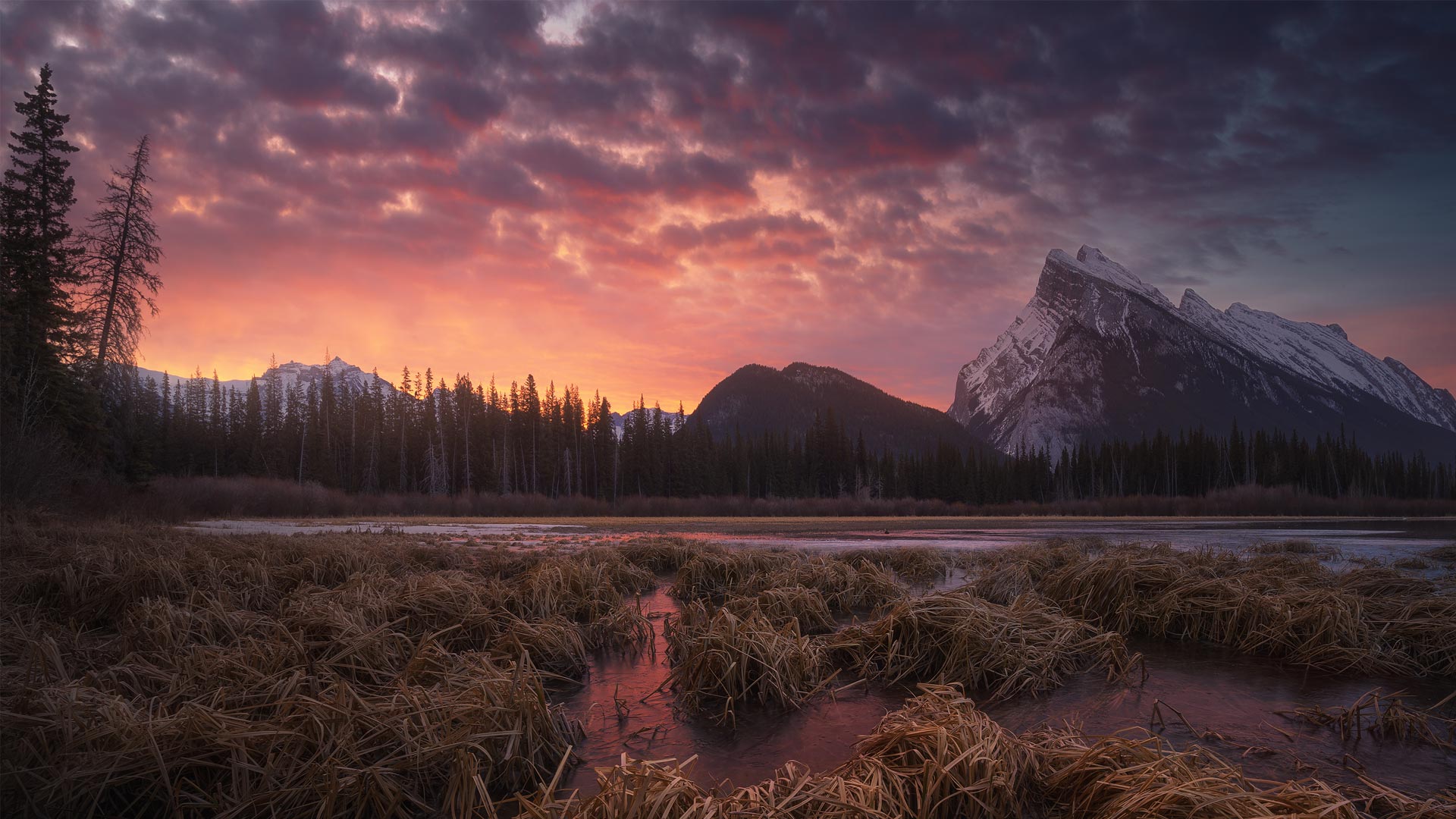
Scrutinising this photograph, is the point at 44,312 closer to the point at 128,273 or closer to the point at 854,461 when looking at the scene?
the point at 128,273

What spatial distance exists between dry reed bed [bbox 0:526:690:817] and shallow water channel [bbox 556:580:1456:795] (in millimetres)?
570

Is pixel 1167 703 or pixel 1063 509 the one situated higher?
pixel 1167 703

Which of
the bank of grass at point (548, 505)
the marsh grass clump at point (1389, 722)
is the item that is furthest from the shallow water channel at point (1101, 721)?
the bank of grass at point (548, 505)

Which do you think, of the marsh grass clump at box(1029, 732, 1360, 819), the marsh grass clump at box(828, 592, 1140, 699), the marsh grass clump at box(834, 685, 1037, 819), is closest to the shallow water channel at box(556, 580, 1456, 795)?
the marsh grass clump at box(828, 592, 1140, 699)

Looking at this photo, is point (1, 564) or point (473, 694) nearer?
point (473, 694)

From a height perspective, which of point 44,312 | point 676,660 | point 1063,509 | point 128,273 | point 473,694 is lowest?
point 1063,509

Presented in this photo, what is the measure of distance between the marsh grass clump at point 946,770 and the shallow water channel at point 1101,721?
63 centimetres

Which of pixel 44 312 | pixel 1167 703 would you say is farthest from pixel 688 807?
pixel 44 312

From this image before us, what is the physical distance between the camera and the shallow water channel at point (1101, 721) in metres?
4.38

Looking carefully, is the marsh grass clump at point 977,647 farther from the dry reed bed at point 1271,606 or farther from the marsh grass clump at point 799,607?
the dry reed bed at point 1271,606

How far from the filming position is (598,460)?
333 ft

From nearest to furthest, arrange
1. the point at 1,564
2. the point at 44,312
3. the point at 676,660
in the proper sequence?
the point at 676,660
the point at 1,564
the point at 44,312

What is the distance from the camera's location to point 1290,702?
583cm

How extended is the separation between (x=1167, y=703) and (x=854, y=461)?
106551mm
